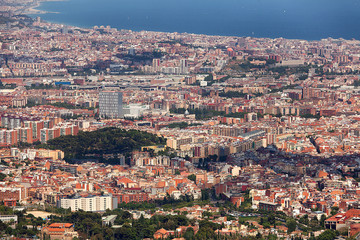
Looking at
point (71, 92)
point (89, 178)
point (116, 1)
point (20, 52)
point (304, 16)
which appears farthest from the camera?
point (116, 1)

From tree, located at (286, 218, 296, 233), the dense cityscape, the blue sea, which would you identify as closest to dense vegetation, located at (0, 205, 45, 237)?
the dense cityscape

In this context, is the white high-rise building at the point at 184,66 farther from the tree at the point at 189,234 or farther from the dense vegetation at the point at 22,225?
the tree at the point at 189,234

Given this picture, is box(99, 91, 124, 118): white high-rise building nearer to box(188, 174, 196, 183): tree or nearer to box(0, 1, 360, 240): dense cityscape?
box(0, 1, 360, 240): dense cityscape

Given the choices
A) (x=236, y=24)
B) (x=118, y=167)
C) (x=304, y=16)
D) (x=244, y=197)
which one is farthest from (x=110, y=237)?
(x=304, y=16)

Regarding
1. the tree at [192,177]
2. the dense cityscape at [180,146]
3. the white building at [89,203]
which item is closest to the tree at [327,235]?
the dense cityscape at [180,146]

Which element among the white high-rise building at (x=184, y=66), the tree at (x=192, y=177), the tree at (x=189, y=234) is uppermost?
the white high-rise building at (x=184, y=66)

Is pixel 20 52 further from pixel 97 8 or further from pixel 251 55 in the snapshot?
pixel 97 8
